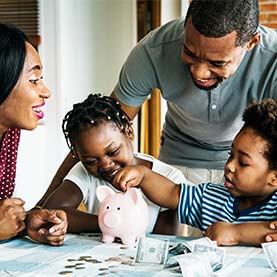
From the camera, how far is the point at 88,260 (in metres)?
1.14

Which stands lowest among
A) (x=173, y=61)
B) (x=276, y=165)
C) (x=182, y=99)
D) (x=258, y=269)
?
(x=258, y=269)

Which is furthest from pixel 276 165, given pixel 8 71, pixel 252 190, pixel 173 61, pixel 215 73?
pixel 8 71

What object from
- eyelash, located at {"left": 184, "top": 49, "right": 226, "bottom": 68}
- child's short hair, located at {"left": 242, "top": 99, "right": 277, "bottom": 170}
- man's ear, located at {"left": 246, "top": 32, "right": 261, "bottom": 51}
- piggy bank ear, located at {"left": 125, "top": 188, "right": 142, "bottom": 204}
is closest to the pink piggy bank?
piggy bank ear, located at {"left": 125, "top": 188, "right": 142, "bottom": 204}

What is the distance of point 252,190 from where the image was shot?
1.36 m

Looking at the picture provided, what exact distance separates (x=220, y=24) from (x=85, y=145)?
446 mm

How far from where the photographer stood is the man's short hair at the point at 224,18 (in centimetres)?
146

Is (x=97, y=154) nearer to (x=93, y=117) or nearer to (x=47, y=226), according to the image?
(x=93, y=117)

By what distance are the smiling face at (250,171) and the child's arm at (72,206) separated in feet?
1.10

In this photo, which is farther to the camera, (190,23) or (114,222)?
(190,23)

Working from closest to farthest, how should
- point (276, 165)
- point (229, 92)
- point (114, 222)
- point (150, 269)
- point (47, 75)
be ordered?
point (150, 269) → point (114, 222) → point (276, 165) → point (229, 92) → point (47, 75)

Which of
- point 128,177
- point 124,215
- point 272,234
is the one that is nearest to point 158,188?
point 128,177

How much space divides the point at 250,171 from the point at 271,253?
268 mm

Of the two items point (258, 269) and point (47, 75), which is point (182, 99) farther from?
point (47, 75)

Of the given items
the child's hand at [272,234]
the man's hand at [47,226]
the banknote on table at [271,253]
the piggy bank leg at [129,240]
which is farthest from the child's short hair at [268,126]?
the man's hand at [47,226]
